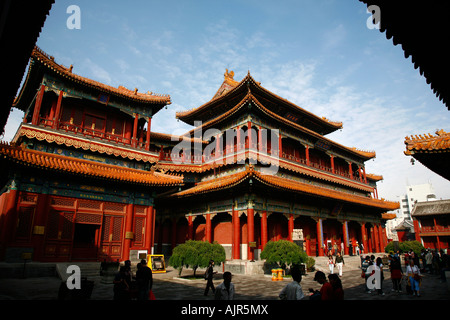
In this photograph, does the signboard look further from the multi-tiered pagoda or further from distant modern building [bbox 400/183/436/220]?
distant modern building [bbox 400/183/436/220]

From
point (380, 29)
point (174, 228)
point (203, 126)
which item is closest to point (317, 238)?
point (174, 228)

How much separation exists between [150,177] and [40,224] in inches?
261

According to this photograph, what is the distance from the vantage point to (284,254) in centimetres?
1535

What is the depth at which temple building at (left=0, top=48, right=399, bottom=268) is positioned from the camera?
51.1 ft

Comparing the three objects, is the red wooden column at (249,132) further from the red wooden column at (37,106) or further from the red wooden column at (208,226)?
the red wooden column at (37,106)

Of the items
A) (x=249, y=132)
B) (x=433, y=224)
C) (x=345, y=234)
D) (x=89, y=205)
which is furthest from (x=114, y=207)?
(x=433, y=224)

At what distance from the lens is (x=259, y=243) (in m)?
20.0

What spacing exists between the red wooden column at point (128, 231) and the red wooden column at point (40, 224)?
427 centimetres

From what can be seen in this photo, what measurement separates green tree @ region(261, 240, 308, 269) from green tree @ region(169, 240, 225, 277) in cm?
284

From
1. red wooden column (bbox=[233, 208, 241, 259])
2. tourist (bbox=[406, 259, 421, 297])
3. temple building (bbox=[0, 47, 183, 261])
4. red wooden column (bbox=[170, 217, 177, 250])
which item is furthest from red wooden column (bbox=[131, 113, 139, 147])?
tourist (bbox=[406, 259, 421, 297])

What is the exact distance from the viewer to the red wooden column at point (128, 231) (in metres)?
17.4

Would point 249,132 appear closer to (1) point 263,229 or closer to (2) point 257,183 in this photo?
(2) point 257,183
